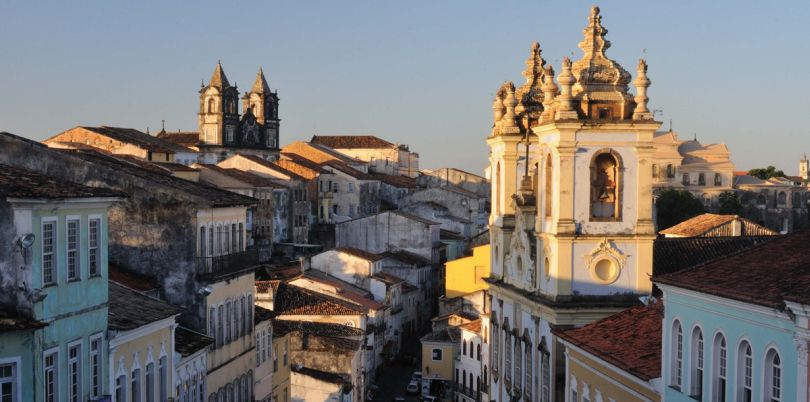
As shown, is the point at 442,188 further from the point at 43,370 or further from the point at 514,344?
the point at 43,370

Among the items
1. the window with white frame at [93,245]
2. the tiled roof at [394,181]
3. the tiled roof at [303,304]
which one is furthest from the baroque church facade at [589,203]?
the tiled roof at [394,181]

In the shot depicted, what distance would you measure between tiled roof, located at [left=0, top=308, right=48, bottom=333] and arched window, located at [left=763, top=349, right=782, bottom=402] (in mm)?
11488

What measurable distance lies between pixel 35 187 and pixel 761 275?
12259 mm

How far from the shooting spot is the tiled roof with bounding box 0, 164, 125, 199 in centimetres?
2150

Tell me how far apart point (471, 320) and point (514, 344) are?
28.4 metres

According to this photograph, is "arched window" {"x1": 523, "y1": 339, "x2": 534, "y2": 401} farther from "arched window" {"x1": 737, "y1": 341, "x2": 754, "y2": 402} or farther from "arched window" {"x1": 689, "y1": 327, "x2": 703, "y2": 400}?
"arched window" {"x1": 737, "y1": 341, "x2": 754, "y2": 402}

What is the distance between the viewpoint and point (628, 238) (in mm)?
36375

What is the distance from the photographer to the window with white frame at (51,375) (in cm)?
2170

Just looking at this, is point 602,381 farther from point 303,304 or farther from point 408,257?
point 408,257

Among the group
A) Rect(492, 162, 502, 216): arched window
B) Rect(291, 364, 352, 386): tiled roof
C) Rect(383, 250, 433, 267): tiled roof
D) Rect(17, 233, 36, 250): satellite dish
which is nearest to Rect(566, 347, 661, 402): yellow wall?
Rect(17, 233, 36, 250): satellite dish

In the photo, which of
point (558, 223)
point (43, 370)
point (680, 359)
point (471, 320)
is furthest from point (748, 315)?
point (471, 320)

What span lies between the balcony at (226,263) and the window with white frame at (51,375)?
13.6 meters

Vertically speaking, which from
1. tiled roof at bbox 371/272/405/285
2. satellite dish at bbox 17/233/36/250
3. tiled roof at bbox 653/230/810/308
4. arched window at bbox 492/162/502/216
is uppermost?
arched window at bbox 492/162/502/216

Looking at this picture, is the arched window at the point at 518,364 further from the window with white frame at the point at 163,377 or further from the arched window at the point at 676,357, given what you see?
the arched window at the point at 676,357
